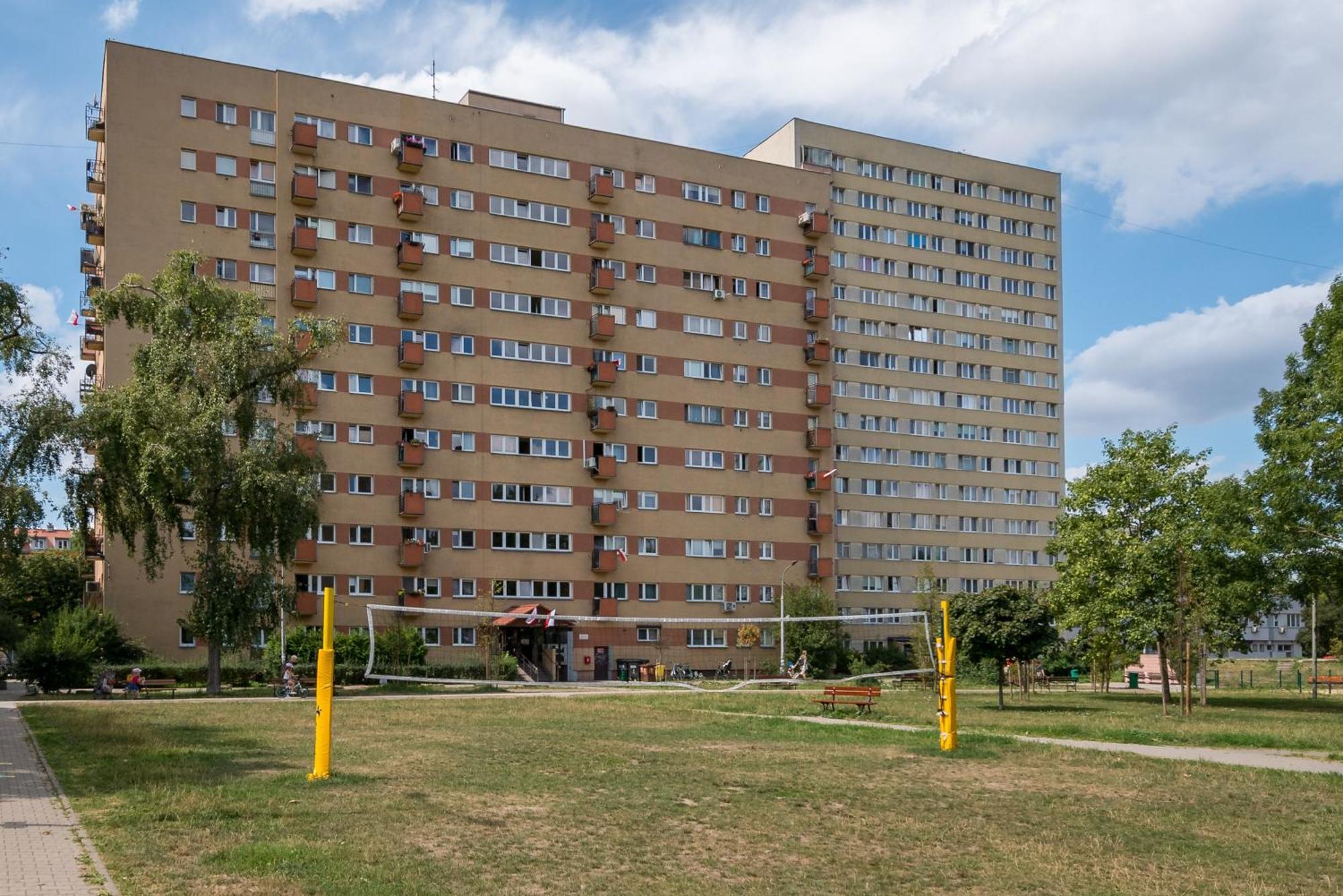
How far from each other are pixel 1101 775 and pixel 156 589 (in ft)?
173

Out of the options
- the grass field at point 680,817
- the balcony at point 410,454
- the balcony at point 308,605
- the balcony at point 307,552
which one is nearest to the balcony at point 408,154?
the balcony at point 410,454

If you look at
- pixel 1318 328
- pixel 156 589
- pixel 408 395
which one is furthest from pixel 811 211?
pixel 156 589

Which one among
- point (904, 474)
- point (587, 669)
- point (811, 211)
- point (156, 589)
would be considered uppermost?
point (811, 211)

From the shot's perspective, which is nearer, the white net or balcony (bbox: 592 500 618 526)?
the white net

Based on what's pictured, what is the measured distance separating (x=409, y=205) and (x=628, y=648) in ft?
94.0

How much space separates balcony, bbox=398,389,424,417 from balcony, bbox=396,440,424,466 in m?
1.59

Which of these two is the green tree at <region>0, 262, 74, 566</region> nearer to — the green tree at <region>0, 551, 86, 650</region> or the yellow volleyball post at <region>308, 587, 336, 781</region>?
the yellow volleyball post at <region>308, 587, 336, 781</region>

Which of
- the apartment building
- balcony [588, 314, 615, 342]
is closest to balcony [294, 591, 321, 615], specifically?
the apartment building

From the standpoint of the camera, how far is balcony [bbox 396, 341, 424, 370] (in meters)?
67.8

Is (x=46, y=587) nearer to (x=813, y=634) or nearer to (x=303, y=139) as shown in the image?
(x=303, y=139)

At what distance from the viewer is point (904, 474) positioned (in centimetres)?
8975

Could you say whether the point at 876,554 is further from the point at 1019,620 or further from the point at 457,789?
the point at 457,789

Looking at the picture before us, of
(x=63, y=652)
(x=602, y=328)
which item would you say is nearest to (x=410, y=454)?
(x=602, y=328)

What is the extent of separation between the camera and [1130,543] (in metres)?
42.8
